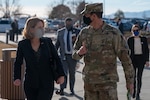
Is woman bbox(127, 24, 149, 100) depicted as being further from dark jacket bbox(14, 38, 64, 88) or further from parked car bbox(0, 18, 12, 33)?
parked car bbox(0, 18, 12, 33)

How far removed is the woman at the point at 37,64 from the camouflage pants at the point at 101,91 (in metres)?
0.43

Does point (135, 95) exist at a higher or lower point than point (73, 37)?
lower

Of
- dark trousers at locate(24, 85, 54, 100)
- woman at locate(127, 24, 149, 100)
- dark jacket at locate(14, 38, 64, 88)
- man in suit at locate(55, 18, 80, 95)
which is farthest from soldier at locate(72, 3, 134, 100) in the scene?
man in suit at locate(55, 18, 80, 95)

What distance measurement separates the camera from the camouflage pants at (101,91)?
5.39m

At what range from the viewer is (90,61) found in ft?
17.8

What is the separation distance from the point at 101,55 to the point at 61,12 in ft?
223

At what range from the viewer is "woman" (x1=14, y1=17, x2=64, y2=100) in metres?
5.53

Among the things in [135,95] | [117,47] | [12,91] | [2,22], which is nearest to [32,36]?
[117,47]

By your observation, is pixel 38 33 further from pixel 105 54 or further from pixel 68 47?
pixel 68 47

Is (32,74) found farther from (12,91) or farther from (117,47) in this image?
(12,91)

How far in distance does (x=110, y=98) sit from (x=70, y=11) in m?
62.9

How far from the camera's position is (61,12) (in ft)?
240

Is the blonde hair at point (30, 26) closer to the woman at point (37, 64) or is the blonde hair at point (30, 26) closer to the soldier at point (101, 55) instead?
the woman at point (37, 64)

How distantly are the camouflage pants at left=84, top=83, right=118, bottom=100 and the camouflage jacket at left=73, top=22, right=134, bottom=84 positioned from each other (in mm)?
63
